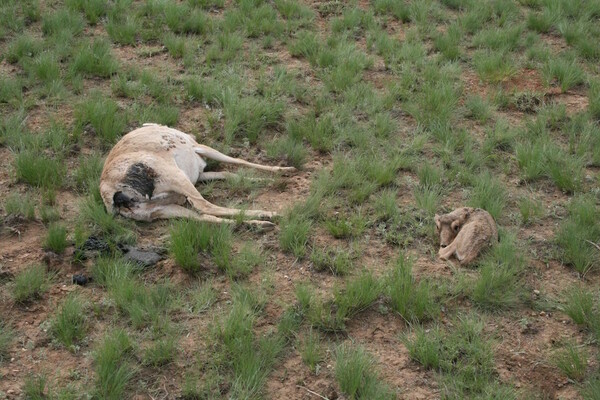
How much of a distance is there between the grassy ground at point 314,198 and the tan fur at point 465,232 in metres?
0.13

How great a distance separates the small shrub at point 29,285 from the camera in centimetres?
535

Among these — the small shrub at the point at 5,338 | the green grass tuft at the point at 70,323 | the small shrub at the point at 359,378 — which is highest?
the small shrub at the point at 359,378

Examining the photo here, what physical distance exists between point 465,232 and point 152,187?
98.6 inches

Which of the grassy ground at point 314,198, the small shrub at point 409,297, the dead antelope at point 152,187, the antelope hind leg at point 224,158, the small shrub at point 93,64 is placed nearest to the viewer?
the grassy ground at point 314,198

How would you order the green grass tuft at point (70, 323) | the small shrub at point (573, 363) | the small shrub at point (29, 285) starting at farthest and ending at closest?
the small shrub at point (29, 285) → the green grass tuft at point (70, 323) → the small shrub at point (573, 363)

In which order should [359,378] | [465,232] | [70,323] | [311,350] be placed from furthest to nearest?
[465,232] < [70,323] < [311,350] < [359,378]

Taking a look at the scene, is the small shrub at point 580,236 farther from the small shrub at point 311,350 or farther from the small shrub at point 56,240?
the small shrub at point 56,240

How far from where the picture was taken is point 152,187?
20.3ft

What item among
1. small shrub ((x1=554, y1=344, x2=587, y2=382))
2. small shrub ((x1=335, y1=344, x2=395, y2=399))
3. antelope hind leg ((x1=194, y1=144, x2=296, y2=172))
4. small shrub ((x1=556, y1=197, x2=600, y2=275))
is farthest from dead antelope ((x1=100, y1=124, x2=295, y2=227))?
small shrub ((x1=554, y1=344, x2=587, y2=382))

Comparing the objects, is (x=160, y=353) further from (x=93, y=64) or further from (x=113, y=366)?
(x=93, y=64)

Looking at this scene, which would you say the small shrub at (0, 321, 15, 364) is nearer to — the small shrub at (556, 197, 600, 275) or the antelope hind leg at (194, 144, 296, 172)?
the antelope hind leg at (194, 144, 296, 172)

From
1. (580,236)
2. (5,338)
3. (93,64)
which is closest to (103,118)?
(93,64)

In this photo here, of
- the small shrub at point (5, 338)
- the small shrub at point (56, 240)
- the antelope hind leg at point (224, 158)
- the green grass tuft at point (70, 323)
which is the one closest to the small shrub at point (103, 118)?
the antelope hind leg at point (224, 158)

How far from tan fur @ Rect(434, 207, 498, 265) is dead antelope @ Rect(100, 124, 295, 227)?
1390mm
